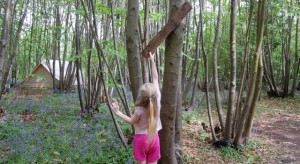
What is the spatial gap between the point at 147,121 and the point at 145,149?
13.4 inches

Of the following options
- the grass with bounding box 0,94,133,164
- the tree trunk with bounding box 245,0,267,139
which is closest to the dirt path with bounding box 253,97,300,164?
the tree trunk with bounding box 245,0,267,139

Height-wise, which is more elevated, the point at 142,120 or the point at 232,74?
the point at 232,74

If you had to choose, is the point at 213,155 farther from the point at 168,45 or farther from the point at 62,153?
the point at 168,45

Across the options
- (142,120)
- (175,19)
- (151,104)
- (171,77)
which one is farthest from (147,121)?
(175,19)

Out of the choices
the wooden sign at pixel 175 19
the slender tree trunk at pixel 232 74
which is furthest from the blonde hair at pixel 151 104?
the slender tree trunk at pixel 232 74

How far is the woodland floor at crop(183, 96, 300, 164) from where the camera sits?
5.98 metres

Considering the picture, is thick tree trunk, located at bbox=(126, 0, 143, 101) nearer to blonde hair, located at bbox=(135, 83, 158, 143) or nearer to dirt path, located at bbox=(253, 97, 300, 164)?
blonde hair, located at bbox=(135, 83, 158, 143)

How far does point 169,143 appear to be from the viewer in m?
3.47

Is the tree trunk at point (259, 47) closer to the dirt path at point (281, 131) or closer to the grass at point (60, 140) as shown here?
the dirt path at point (281, 131)

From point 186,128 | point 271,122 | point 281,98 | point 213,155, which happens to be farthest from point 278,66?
point 213,155

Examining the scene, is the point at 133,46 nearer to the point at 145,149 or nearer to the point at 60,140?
the point at 145,149

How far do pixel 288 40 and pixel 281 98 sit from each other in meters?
3.21

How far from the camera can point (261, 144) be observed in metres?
6.93

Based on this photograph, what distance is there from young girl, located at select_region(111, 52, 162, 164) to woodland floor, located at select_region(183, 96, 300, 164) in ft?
7.75
